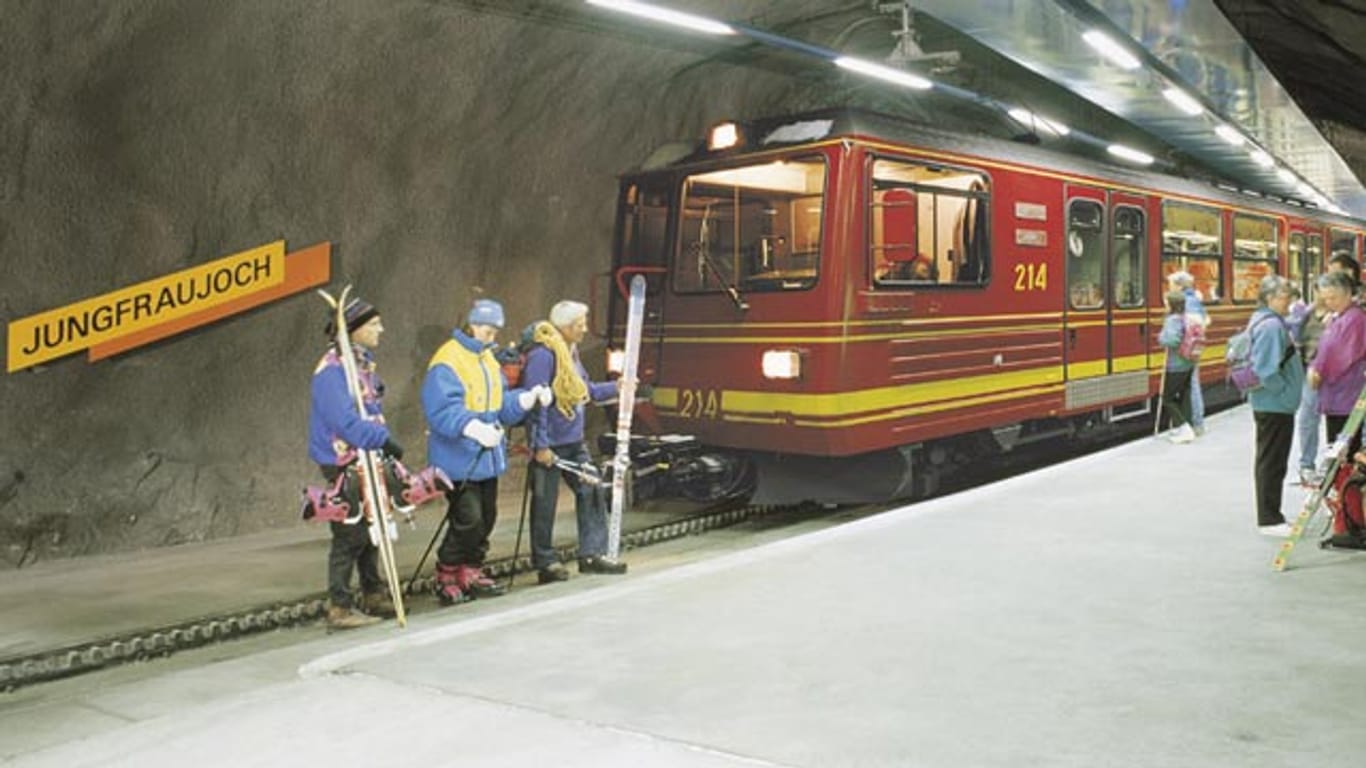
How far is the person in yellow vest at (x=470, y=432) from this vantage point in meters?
6.55

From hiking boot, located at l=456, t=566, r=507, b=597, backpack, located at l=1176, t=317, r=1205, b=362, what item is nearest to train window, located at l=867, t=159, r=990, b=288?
backpack, located at l=1176, t=317, r=1205, b=362

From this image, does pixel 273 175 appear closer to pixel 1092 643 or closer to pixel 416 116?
pixel 416 116

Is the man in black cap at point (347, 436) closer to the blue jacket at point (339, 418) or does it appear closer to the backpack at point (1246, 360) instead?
the blue jacket at point (339, 418)

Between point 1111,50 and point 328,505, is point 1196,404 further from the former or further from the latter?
point 328,505

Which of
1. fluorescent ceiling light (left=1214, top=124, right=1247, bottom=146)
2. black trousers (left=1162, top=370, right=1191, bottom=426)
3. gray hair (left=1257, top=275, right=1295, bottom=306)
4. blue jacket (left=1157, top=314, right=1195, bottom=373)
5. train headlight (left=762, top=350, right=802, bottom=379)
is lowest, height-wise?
black trousers (left=1162, top=370, right=1191, bottom=426)

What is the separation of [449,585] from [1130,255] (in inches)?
312

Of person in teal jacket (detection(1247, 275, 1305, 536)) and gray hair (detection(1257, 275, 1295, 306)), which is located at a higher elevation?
gray hair (detection(1257, 275, 1295, 306))

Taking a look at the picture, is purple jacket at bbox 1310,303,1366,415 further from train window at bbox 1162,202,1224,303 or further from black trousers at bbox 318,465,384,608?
train window at bbox 1162,202,1224,303

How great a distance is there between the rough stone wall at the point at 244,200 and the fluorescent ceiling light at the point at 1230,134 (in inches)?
A: 310

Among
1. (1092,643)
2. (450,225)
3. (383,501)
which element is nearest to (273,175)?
(450,225)

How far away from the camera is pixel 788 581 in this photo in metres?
5.75

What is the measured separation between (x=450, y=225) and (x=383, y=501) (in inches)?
208

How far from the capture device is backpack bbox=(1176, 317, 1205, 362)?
10.4 metres

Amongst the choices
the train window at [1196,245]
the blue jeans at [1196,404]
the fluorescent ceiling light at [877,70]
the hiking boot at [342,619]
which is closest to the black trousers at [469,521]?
the hiking boot at [342,619]
